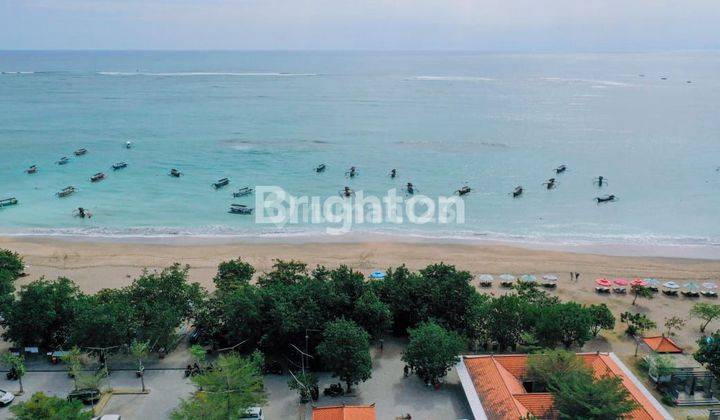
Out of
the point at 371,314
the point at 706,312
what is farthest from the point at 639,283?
the point at 371,314

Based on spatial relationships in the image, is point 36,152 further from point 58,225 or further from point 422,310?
point 422,310

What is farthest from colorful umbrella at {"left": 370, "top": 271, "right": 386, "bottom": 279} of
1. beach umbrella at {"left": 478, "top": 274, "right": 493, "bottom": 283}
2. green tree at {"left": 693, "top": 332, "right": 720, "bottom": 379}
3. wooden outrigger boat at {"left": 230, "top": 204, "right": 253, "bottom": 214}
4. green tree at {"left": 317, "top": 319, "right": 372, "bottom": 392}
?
wooden outrigger boat at {"left": 230, "top": 204, "right": 253, "bottom": 214}

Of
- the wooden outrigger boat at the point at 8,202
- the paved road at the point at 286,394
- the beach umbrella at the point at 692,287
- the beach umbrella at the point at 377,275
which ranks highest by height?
the wooden outrigger boat at the point at 8,202

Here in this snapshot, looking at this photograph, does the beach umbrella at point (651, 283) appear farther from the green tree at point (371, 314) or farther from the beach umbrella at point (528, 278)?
the green tree at point (371, 314)

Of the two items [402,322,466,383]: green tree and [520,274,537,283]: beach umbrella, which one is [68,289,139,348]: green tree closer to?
[402,322,466,383]: green tree

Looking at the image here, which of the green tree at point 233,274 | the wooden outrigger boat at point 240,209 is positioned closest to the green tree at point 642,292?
the green tree at point 233,274

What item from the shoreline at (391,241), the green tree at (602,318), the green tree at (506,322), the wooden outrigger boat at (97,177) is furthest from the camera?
the wooden outrigger boat at (97,177)

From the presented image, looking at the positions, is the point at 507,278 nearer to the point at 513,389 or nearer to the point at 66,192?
the point at 513,389
